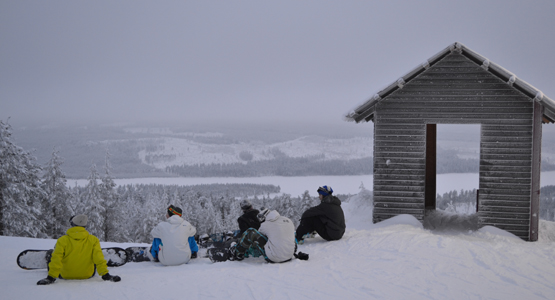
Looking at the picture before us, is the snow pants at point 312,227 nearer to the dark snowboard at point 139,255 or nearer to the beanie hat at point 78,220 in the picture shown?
the dark snowboard at point 139,255

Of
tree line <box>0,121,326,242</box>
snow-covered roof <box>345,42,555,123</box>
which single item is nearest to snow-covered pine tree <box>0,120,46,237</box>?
tree line <box>0,121,326,242</box>

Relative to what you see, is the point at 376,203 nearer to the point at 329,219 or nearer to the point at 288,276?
the point at 329,219

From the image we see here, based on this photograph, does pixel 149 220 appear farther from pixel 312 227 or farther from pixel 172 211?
pixel 172 211

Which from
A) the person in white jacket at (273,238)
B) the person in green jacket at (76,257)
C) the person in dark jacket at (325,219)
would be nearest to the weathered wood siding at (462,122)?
the person in dark jacket at (325,219)

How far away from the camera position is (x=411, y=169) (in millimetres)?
11938

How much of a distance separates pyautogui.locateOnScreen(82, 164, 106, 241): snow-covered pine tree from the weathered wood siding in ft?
70.1

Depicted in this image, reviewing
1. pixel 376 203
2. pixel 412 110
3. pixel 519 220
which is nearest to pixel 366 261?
pixel 376 203

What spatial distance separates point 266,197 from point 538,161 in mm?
45404

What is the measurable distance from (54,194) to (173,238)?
71.7 feet

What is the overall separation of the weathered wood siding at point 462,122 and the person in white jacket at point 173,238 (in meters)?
7.14

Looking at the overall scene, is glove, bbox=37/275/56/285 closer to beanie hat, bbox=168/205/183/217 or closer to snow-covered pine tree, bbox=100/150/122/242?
beanie hat, bbox=168/205/183/217

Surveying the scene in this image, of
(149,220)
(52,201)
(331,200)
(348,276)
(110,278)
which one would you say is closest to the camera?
(110,278)

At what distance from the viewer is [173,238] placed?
7.13 m

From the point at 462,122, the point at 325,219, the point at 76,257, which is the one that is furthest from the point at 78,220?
the point at 462,122
